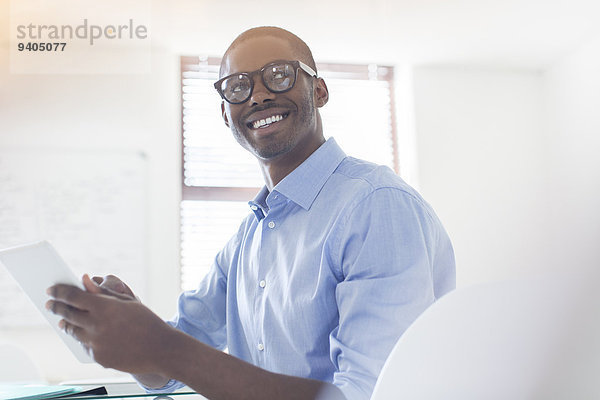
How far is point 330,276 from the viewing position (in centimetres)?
85

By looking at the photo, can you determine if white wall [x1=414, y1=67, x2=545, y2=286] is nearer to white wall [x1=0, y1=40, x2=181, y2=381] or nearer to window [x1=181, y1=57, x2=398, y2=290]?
window [x1=181, y1=57, x2=398, y2=290]

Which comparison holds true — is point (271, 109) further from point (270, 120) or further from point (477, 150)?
point (477, 150)

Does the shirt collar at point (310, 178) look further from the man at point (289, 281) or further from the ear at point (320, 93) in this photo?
the ear at point (320, 93)

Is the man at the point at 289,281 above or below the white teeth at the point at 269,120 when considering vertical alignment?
below

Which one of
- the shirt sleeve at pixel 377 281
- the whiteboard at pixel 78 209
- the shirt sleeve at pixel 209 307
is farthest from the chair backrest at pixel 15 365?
the whiteboard at pixel 78 209

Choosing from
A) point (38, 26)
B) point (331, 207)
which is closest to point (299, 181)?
point (331, 207)

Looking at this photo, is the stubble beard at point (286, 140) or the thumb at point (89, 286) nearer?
the thumb at point (89, 286)

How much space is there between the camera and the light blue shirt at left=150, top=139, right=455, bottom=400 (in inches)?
29.4

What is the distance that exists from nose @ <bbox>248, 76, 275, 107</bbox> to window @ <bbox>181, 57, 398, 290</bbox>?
6.90 feet

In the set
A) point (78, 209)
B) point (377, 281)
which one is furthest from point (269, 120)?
point (78, 209)

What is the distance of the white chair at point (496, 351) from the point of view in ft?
0.77

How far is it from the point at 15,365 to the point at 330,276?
45.3 inches

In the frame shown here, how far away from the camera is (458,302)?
0.33 m

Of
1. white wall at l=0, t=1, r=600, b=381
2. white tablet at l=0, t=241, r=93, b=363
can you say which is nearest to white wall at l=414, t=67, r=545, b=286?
white wall at l=0, t=1, r=600, b=381
